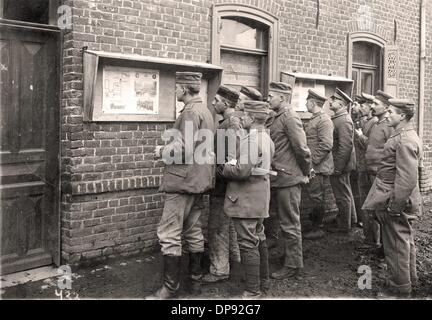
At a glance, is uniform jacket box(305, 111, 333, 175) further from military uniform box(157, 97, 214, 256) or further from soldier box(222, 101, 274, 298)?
military uniform box(157, 97, 214, 256)

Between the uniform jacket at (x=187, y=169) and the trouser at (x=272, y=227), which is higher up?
the uniform jacket at (x=187, y=169)

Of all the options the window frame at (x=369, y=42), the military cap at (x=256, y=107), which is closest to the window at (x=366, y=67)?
the window frame at (x=369, y=42)

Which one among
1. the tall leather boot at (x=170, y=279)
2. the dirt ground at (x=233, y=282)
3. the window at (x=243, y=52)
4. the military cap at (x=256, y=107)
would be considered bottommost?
the dirt ground at (x=233, y=282)

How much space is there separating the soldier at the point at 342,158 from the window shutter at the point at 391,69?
A: 256 centimetres

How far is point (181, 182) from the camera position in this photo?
4598 mm

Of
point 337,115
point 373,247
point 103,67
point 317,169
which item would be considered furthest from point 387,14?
point 103,67

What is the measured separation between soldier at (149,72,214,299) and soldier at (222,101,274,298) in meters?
0.30

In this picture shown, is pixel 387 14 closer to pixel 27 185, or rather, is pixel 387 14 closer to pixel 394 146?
pixel 394 146

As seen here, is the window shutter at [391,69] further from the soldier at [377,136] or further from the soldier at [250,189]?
the soldier at [250,189]

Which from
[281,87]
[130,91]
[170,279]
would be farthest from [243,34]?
[170,279]

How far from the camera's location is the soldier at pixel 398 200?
465 centimetres

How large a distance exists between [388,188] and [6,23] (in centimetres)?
421

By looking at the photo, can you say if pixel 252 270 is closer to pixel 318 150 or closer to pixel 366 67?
pixel 318 150

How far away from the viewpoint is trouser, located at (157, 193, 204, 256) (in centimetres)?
457
